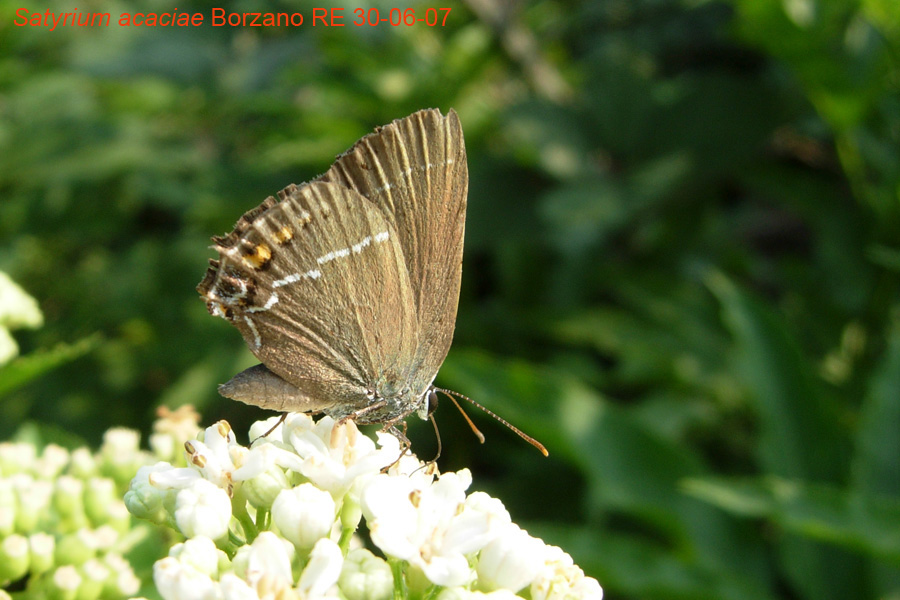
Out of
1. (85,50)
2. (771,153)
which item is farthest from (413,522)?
(85,50)

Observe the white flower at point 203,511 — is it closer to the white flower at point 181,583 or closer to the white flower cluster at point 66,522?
the white flower at point 181,583

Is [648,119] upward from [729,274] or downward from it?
→ upward

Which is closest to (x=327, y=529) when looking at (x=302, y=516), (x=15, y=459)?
(x=302, y=516)

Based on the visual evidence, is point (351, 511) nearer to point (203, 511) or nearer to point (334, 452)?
point (334, 452)

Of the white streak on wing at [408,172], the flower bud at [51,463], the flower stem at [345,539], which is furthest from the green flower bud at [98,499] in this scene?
the white streak on wing at [408,172]

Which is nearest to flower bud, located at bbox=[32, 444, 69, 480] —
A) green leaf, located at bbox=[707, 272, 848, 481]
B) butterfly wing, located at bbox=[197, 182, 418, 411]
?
butterfly wing, located at bbox=[197, 182, 418, 411]

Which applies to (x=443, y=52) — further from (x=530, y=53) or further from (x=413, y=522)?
(x=413, y=522)
